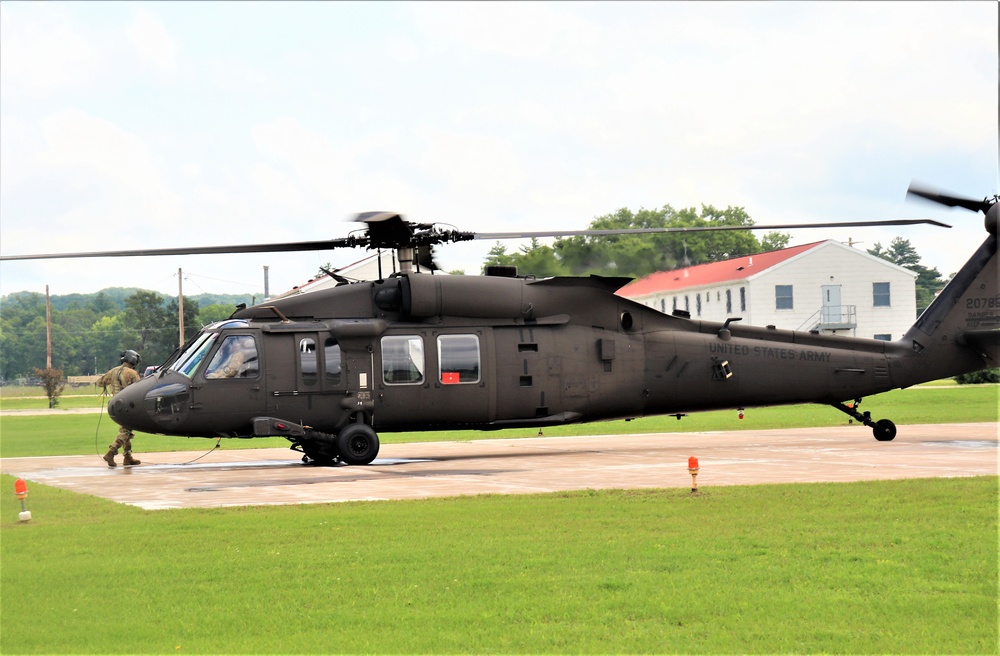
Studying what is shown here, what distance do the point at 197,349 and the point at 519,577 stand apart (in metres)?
13.1

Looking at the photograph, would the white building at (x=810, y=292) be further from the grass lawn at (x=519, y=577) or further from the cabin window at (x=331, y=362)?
the grass lawn at (x=519, y=577)

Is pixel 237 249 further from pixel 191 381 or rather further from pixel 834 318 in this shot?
Result: pixel 834 318

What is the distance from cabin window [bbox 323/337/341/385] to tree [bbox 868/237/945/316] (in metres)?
93.3

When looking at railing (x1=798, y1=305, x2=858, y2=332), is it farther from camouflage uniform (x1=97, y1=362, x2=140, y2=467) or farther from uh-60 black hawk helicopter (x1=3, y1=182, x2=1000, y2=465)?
camouflage uniform (x1=97, y1=362, x2=140, y2=467)

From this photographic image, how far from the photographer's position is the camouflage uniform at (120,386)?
23969mm

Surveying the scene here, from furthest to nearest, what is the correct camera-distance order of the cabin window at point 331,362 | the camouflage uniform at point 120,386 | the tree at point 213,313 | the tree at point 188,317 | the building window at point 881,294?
the tree at point 213,313 < the tree at point 188,317 < the building window at point 881,294 < the camouflage uniform at point 120,386 < the cabin window at point 331,362

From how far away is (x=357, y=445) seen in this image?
71.8 feet

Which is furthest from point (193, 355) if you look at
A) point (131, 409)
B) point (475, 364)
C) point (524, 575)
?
point (524, 575)

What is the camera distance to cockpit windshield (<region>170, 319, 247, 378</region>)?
2136 cm

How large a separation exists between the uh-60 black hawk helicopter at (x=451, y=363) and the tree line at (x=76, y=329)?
7596cm

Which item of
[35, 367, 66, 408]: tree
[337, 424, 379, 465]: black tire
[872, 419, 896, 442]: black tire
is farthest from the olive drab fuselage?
[35, 367, 66, 408]: tree

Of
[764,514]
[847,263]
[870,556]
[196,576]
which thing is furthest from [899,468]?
[847,263]

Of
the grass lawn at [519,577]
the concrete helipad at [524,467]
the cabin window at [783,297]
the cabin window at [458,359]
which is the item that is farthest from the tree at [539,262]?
the cabin window at [783,297]

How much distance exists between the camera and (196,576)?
34.6 feet
